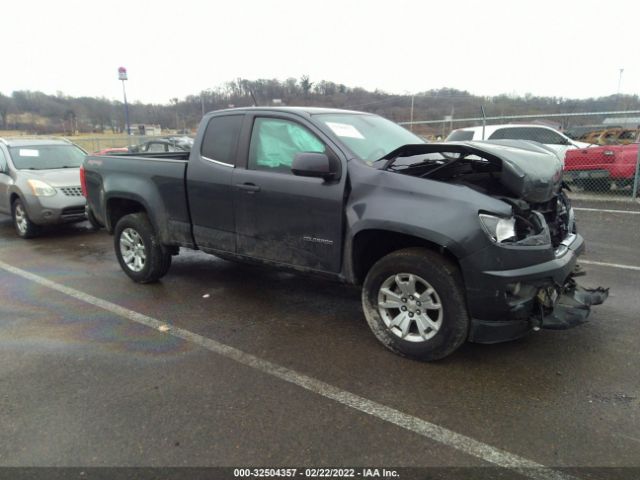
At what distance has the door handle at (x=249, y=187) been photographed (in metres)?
4.16

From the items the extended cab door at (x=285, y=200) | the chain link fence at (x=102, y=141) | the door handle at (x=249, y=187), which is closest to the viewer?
the extended cab door at (x=285, y=200)

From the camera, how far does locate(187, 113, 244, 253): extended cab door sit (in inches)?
175

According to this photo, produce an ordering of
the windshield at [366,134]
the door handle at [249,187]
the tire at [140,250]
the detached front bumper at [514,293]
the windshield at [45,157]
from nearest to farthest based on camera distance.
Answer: the detached front bumper at [514,293] → the windshield at [366,134] → the door handle at [249,187] → the tire at [140,250] → the windshield at [45,157]

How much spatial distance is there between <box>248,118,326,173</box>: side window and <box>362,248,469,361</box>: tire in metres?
1.18

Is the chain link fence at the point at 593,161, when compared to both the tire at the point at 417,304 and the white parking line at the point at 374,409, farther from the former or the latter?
the white parking line at the point at 374,409

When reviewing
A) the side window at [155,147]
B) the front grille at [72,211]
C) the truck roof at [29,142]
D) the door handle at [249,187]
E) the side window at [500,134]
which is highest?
the truck roof at [29,142]

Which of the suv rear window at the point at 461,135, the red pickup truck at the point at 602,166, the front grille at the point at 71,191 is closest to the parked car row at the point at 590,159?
the red pickup truck at the point at 602,166

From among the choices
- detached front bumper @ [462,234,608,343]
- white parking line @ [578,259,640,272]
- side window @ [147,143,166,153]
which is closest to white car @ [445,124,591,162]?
white parking line @ [578,259,640,272]

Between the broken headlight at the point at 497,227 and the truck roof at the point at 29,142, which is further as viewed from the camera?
the truck roof at the point at 29,142

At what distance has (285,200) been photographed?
13.0 ft

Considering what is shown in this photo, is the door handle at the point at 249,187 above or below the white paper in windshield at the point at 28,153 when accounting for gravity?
below

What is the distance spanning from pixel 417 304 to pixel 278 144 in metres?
1.88

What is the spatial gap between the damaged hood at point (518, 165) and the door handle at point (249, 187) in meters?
1.22

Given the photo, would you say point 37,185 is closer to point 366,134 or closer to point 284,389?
point 366,134
